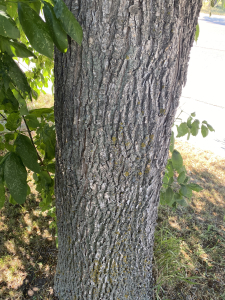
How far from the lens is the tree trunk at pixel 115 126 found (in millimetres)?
919

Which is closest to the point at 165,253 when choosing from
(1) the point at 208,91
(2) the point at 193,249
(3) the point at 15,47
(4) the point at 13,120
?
(2) the point at 193,249

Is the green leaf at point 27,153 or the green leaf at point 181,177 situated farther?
the green leaf at point 181,177

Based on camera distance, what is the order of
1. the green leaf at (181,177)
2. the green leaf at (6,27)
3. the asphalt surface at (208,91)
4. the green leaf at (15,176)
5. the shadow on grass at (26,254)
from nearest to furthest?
the green leaf at (6,27)
the green leaf at (15,176)
the green leaf at (181,177)
the shadow on grass at (26,254)
the asphalt surface at (208,91)

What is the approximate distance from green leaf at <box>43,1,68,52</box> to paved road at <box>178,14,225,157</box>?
201cm

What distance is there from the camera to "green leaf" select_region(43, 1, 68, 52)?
2.17 feet

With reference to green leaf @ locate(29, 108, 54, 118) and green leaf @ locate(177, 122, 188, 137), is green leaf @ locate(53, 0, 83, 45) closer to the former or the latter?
green leaf @ locate(29, 108, 54, 118)

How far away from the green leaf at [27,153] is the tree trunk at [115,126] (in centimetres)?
17

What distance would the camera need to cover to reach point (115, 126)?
110cm

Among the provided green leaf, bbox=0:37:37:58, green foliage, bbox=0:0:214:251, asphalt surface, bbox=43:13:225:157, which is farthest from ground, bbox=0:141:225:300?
green leaf, bbox=0:37:37:58

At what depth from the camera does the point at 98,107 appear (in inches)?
41.8

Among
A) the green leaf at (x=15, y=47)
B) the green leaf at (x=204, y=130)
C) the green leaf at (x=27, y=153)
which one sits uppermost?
the green leaf at (x=15, y=47)

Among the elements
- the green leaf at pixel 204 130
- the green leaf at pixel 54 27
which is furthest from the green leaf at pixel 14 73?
the green leaf at pixel 204 130

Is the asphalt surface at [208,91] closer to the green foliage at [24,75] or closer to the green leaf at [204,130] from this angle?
the green leaf at [204,130]

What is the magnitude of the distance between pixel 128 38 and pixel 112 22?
0.28 ft
